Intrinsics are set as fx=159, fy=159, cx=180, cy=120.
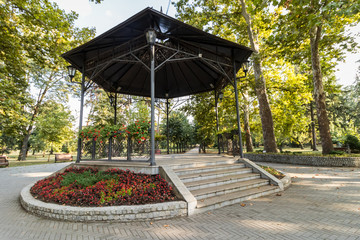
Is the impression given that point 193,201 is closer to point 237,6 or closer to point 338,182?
point 338,182

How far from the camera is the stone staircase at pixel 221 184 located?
427cm

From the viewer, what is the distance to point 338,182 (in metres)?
6.09

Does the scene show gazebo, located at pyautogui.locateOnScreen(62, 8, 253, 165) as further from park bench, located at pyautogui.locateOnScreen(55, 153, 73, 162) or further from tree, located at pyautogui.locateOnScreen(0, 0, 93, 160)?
park bench, located at pyautogui.locateOnScreen(55, 153, 73, 162)

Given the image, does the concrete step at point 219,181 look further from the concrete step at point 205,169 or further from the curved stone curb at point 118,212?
the curved stone curb at point 118,212

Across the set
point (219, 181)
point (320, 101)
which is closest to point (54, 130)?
point (219, 181)

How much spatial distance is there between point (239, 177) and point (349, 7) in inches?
240

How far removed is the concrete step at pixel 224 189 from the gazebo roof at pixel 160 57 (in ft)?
14.2

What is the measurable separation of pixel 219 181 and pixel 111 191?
319cm

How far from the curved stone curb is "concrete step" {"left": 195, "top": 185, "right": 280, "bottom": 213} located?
0.55 metres

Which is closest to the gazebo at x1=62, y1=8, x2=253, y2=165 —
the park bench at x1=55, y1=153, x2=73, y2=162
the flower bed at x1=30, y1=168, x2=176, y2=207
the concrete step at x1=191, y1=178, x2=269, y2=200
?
the flower bed at x1=30, y1=168, x2=176, y2=207

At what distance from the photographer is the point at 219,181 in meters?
5.10

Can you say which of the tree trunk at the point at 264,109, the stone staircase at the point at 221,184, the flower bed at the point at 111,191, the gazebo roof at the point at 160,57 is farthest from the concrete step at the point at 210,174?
the tree trunk at the point at 264,109

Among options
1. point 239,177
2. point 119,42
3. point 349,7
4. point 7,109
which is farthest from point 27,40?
point 349,7

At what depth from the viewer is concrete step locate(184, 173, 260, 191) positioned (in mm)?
4703
